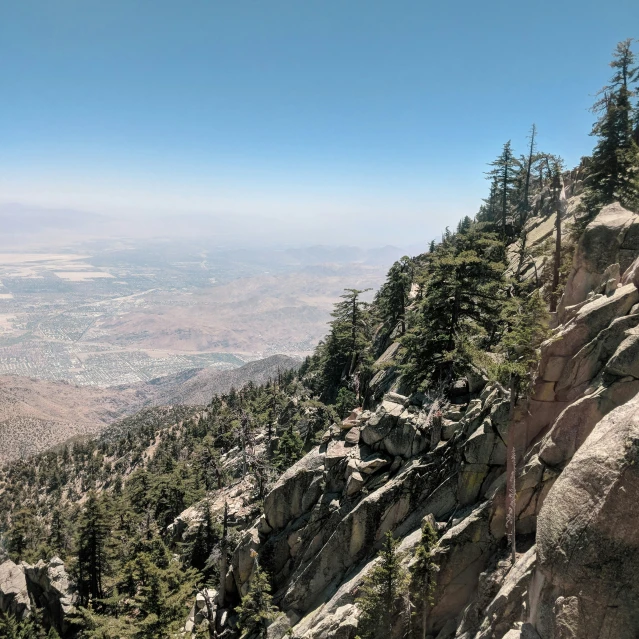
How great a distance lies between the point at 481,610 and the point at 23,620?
1881 inches

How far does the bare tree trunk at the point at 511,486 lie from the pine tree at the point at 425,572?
3315 millimetres

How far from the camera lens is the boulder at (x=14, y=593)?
43.2 metres

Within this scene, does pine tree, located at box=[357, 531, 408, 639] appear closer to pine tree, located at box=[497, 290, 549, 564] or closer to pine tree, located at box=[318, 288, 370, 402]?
pine tree, located at box=[497, 290, 549, 564]

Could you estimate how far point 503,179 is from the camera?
59.8 meters

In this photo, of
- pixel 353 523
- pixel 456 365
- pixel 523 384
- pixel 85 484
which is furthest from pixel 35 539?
pixel 523 384

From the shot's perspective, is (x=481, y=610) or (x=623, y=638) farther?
(x=481, y=610)

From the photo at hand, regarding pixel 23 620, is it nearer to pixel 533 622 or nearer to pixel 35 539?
pixel 35 539

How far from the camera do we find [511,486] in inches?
649

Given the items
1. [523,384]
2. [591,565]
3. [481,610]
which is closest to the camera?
[591,565]

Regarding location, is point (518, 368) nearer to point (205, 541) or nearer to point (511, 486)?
point (511, 486)

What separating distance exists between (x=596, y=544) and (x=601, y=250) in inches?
649

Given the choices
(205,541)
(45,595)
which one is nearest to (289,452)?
→ (205,541)

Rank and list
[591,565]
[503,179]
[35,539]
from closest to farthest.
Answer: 1. [591,565]
2. [503,179]
3. [35,539]

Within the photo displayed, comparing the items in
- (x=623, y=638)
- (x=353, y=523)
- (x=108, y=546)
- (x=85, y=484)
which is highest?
(x=623, y=638)
